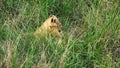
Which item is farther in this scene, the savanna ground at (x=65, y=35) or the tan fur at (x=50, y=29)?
the tan fur at (x=50, y=29)

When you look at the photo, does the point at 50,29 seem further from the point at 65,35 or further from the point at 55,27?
the point at 65,35

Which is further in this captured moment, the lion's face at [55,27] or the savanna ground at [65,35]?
the lion's face at [55,27]

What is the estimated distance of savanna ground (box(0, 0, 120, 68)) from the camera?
3.34 m

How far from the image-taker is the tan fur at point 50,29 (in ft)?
12.1

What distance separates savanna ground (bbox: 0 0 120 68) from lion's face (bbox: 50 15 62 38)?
0.26 feet

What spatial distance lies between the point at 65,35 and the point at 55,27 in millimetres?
149

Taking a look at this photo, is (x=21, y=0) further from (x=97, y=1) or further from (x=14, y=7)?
(x=97, y=1)

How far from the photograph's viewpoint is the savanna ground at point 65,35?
3344 millimetres

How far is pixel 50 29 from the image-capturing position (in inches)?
148

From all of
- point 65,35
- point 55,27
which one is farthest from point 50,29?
point 65,35

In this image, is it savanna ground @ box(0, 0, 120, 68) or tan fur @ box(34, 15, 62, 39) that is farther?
tan fur @ box(34, 15, 62, 39)

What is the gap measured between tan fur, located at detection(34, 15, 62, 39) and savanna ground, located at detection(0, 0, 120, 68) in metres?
0.08

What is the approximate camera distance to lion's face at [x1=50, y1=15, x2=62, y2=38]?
3750 mm

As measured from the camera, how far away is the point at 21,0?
4.26m
